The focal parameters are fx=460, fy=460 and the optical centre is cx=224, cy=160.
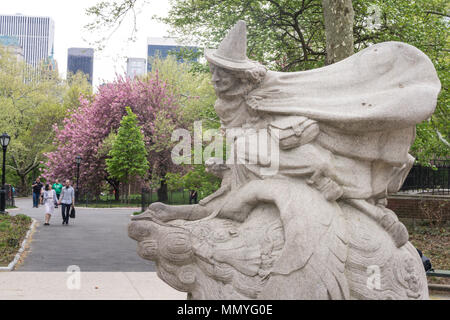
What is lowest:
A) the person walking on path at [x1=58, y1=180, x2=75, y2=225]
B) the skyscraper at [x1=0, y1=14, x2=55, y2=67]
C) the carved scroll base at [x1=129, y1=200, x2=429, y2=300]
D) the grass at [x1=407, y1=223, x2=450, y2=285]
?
the grass at [x1=407, y1=223, x2=450, y2=285]

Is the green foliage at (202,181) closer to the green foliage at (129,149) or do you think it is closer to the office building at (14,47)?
the green foliage at (129,149)

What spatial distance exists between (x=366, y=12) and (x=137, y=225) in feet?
33.5

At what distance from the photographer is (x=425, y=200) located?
1377cm

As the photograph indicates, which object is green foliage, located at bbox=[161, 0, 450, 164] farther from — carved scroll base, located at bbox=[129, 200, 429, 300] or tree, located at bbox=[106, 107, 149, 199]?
tree, located at bbox=[106, 107, 149, 199]

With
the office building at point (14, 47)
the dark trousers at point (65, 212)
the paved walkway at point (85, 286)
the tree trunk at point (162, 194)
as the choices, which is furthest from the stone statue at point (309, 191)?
the office building at point (14, 47)

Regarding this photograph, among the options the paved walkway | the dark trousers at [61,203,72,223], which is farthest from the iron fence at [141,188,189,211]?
the paved walkway

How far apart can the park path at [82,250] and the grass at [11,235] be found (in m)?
0.30

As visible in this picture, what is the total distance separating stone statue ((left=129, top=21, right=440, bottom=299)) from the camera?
10.3 feet

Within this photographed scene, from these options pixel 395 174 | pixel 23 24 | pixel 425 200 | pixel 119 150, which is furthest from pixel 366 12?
pixel 23 24

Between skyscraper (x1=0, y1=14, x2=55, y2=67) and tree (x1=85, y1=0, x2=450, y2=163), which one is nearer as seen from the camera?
tree (x1=85, y1=0, x2=450, y2=163)

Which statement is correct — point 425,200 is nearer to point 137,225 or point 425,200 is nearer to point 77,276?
point 77,276

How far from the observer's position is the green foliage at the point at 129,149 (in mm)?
23562

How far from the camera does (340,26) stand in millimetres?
9203

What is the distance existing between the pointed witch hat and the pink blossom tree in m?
22.1
